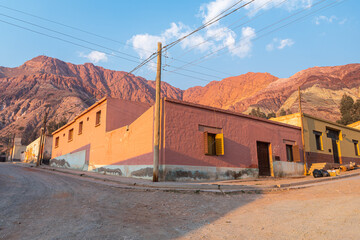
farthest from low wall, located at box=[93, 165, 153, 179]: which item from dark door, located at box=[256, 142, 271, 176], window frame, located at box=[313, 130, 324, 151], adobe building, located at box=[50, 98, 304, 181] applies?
window frame, located at box=[313, 130, 324, 151]

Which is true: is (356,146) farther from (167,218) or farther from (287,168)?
(167,218)

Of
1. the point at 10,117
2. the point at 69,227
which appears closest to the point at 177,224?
the point at 69,227

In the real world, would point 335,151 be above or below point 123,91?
below

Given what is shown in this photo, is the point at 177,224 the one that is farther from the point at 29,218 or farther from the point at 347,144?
the point at 347,144

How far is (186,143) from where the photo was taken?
42.5 ft

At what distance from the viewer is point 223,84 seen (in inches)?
6875

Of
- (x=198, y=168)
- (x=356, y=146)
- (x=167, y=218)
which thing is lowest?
(x=167, y=218)

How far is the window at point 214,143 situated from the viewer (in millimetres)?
13822

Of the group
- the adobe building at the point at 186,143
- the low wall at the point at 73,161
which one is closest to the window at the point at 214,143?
the adobe building at the point at 186,143

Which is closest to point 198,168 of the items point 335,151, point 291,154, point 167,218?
point 167,218

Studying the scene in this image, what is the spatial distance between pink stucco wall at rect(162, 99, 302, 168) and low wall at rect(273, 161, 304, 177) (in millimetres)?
620

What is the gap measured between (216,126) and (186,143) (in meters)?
2.69

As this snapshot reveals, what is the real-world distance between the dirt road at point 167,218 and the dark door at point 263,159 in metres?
9.94

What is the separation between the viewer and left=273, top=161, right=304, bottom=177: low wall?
706 inches
